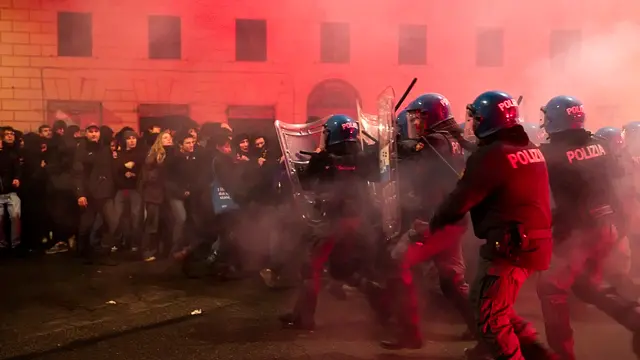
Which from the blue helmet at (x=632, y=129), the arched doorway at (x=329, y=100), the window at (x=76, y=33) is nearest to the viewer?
the window at (x=76, y=33)

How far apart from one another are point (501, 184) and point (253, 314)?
2073 mm

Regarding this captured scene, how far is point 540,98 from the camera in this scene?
6.12 meters

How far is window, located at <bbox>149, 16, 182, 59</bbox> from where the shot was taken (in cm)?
435

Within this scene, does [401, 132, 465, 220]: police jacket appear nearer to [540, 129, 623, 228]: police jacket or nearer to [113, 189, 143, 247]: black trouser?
[540, 129, 623, 228]: police jacket

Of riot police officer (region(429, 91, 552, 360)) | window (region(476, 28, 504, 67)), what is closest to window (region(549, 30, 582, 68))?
window (region(476, 28, 504, 67))

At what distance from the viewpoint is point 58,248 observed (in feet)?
19.1

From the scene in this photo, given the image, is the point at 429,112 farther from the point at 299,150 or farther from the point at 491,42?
the point at 491,42

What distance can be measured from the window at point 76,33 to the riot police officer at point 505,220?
2.77 metres

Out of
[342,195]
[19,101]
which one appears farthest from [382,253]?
[19,101]

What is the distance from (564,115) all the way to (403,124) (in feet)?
2.65

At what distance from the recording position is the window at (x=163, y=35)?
4.35 metres

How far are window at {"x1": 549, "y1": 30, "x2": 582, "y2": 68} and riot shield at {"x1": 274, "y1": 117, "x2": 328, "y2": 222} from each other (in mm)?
1905

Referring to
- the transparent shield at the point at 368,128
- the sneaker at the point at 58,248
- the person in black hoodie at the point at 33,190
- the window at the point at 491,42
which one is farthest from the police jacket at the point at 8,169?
the window at the point at 491,42

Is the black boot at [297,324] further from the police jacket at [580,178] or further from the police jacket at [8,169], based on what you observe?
the police jacket at [8,169]
